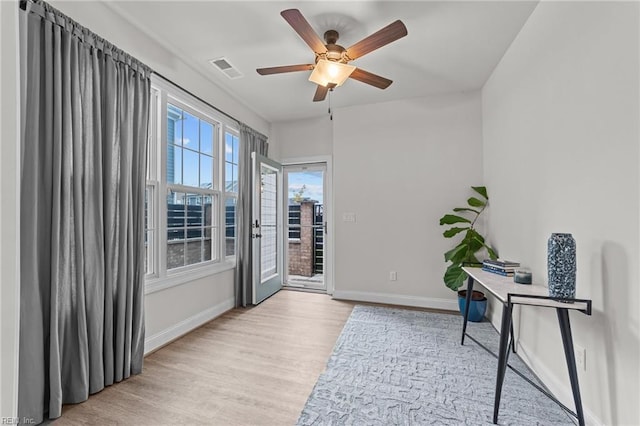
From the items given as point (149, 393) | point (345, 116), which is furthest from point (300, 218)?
point (149, 393)

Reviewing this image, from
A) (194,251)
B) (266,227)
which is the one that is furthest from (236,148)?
(194,251)

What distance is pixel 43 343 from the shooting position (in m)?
1.59

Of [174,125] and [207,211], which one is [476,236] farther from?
[174,125]

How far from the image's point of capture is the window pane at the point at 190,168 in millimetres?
2929

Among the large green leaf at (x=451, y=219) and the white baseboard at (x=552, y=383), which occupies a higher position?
the large green leaf at (x=451, y=219)

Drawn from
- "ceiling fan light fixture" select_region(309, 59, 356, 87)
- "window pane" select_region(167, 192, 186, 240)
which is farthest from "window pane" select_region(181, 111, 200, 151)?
"ceiling fan light fixture" select_region(309, 59, 356, 87)

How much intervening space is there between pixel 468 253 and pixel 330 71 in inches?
93.4

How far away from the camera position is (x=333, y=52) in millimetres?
2256

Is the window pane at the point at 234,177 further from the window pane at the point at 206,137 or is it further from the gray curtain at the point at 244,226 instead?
the window pane at the point at 206,137

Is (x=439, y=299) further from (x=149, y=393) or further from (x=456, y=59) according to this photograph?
(x=149, y=393)

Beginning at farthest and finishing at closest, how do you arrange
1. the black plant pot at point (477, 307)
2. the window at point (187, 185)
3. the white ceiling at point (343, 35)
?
1. the black plant pot at point (477, 307)
2. the window at point (187, 185)
3. the white ceiling at point (343, 35)

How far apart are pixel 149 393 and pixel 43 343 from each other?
694 mm

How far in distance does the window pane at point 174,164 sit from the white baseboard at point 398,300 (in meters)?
2.52

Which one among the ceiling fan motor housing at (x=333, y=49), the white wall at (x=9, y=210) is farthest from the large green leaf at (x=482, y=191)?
the white wall at (x=9, y=210)
